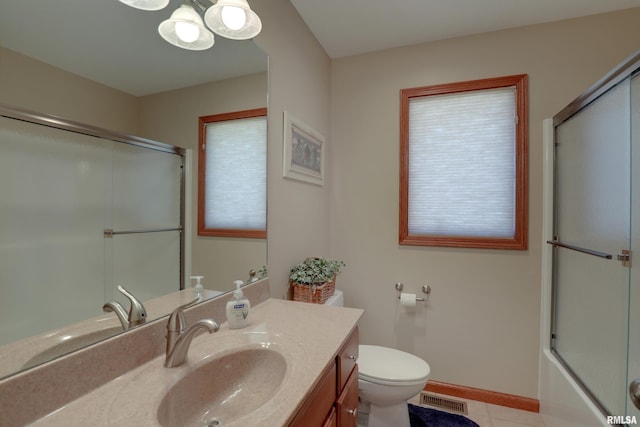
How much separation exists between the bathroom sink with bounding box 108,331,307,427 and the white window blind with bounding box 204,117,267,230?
508 mm

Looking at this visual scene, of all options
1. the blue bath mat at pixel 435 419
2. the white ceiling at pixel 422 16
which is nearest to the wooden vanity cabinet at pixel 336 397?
the blue bath mat at pixel 435 419

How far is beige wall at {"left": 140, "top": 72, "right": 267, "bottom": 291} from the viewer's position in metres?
A: 0.97

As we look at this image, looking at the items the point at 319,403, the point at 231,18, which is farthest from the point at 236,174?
the point at 319,403

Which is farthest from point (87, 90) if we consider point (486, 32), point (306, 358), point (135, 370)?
point (486, 32)

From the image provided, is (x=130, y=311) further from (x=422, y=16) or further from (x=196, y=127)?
(x=422, y=16)

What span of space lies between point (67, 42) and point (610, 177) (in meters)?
2.05

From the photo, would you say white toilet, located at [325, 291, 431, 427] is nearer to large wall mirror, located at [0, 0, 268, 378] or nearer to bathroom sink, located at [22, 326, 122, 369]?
large wall mirror, located at [0, 0, 268, 378]

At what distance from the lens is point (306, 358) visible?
2.86 feet

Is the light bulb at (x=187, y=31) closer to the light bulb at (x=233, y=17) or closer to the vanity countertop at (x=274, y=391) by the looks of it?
the light bulb at (x=233, y=17)

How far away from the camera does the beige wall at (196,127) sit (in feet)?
3.18

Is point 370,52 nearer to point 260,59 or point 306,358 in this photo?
point 260,59

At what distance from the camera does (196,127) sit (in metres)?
1.13

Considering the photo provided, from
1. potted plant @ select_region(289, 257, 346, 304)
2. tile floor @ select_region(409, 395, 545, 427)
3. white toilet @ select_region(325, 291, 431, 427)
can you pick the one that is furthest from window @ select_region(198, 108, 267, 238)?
tile floor @ select_region(409, 395, 545, 427)

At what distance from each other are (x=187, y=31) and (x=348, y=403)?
1515mm
